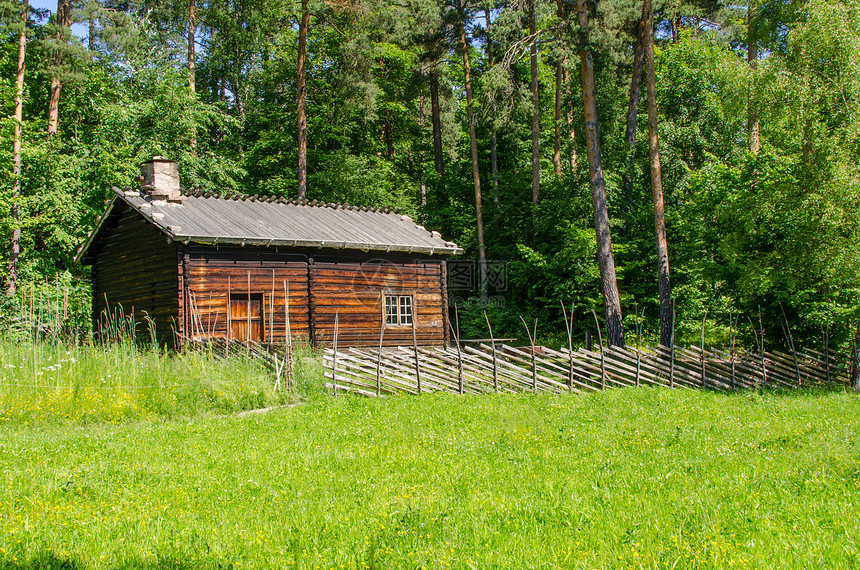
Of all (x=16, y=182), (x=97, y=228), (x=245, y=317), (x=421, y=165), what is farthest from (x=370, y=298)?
(x=421, y=165)

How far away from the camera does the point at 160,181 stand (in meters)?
18.5

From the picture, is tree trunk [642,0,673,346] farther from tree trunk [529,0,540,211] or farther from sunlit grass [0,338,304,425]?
sunlit grass [0,338,304,425]

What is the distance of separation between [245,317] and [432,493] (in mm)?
12474

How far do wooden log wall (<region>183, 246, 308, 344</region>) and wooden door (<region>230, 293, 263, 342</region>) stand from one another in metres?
0.14

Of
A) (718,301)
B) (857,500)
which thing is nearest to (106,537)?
(857,500)

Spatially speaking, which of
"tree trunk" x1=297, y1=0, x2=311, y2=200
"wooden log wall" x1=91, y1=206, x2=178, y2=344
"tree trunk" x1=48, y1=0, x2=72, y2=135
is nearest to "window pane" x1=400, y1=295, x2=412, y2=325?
"wooden log wall" x1=91, y1=206, x2=178, y2=344

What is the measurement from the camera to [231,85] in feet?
122

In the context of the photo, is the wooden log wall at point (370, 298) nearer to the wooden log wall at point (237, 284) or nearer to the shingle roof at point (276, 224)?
the wooden log wall at point (237, 284)

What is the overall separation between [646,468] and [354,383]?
722 cm

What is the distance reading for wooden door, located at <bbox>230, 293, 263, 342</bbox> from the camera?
1736 centimetres

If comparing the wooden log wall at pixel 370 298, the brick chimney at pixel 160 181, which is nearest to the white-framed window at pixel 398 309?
the wooden log wall at pixel 370 298

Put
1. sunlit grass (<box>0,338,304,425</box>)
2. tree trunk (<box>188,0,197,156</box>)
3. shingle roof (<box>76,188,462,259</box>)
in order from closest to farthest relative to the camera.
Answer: sunlit grass (<box>0,338,304,425</box>), shingle roof (<box>76,188,462,259</box>), tree trunk (<box>188,0,197,156</box>)

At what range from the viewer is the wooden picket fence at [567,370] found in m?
13.6

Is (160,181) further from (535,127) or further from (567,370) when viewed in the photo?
(535,127)
